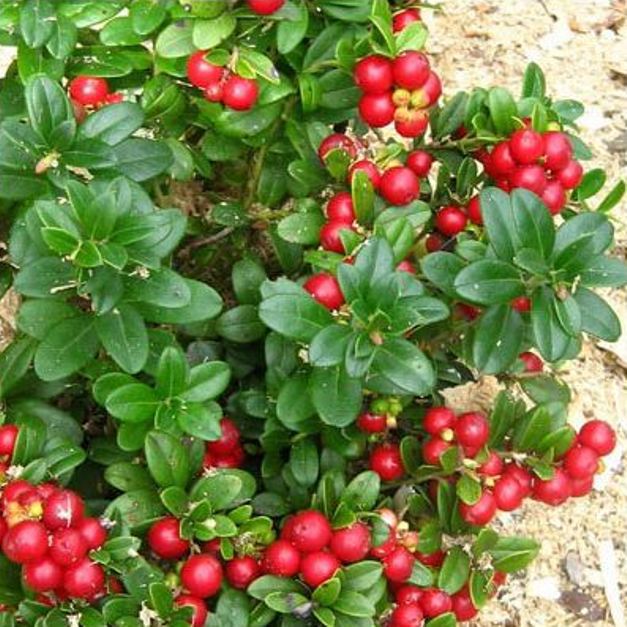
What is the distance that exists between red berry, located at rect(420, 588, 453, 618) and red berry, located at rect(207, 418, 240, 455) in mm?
494

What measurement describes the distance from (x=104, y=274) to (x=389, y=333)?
0.52m

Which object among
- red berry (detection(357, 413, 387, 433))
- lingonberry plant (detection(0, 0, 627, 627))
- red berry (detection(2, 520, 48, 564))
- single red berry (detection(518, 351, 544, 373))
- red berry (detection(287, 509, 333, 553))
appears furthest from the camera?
single red berry (detection(518, 351, 544, 373))

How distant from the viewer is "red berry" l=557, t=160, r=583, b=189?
2.25 metres

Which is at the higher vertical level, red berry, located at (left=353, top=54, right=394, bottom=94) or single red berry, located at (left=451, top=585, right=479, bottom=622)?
red berry, located at (left=353, top=54, right=394, bottom=94)

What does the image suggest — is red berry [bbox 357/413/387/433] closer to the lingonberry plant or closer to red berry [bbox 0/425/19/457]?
the lingonberry plant

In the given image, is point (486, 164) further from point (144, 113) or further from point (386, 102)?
point (144, 113)

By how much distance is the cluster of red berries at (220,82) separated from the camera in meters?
2.19

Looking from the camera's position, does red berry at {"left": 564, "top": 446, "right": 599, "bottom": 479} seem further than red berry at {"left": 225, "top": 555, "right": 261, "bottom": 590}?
Yes

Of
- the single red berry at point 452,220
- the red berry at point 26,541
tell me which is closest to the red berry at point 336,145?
the single red berry at point 452,220

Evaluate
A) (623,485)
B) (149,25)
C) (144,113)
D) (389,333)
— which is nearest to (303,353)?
(389,333)

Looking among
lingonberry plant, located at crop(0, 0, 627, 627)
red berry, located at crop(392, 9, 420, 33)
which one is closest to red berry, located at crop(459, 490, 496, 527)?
lingonberry plant, located at crop(0, 0, 627, 627)

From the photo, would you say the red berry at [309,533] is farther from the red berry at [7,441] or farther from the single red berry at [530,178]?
the single red berry at [530,178]

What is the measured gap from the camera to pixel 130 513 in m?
2.11

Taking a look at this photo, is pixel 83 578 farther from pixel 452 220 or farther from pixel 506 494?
pixel 452 220
